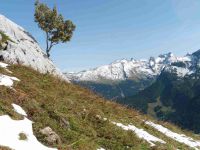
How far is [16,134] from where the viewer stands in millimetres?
19469

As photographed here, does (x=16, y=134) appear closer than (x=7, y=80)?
Yes

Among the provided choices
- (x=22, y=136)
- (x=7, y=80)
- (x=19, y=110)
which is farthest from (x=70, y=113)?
(x=22, y=136)

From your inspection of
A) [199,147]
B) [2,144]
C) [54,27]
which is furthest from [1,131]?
[54,27]

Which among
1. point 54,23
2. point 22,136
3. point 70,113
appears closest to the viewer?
point 22,136

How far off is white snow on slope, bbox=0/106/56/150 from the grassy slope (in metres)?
0.53

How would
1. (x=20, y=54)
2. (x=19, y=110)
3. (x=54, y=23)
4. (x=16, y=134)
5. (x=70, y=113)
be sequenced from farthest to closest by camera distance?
(x=54, y=23) → (x=20, y=54) → (x=70, y=113) → (x=19, y=110) → (x=16, y=134)

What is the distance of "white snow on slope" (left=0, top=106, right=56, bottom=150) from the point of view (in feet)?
60.0

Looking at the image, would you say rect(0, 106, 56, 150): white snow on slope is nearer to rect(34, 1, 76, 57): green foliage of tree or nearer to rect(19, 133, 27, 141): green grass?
rect(19, 133, 27, 141): green grass

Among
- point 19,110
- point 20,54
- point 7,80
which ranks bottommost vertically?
point 19,110

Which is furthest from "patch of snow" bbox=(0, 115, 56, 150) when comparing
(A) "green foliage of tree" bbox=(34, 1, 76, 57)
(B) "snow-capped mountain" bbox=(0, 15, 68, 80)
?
(A) "green foliage of tree" bbox=(34, 1, 76, 57)

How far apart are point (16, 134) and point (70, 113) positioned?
7.38 meters

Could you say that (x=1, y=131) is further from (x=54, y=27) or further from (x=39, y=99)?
(x=54, y=27)

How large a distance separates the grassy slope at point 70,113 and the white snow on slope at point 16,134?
53cm

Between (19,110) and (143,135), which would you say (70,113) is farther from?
(143,135)
